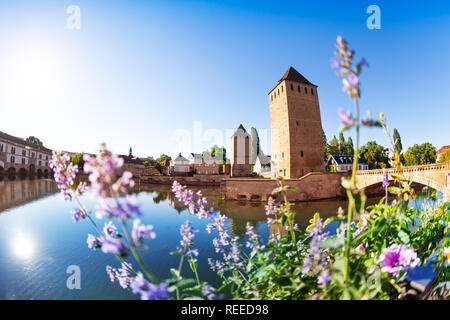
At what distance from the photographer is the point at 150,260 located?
6336mm

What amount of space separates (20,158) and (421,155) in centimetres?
7804

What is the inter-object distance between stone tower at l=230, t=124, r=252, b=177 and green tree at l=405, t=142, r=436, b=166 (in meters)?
28.7

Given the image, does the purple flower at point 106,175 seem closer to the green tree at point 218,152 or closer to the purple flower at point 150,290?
the purple flower at point 150,290

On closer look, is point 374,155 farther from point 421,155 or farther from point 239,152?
point 239,152

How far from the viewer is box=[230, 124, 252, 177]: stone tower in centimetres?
3981

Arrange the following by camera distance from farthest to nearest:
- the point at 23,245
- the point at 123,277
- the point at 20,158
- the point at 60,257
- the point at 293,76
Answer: the point at 20,158 → the point at 293,76 → the point at 23,245 → the point at 60,257 → the point at 123,277

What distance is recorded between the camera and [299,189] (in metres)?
19.5

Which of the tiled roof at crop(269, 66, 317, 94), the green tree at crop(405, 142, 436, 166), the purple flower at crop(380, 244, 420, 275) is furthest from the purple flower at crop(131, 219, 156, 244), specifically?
the green tree at crop(405, 142, 436, 166)

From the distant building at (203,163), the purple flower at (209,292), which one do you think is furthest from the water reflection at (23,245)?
the distant building at (203,163)

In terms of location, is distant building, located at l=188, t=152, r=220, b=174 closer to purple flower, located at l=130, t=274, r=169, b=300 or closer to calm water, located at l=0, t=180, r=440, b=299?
calm water, located at l=0, t=180, r=440, b=299

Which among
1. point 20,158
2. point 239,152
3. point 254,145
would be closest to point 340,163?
point 254,145

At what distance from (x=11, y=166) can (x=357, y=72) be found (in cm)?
5799
